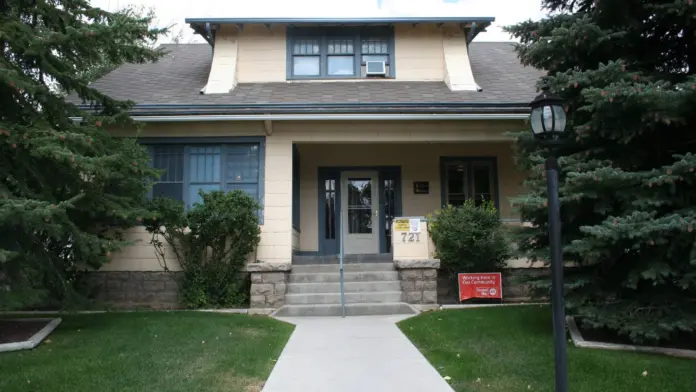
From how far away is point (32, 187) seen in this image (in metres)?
7.18

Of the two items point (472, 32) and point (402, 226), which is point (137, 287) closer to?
point (402, 226)

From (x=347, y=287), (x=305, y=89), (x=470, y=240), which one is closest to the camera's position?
(x=470, y=240)

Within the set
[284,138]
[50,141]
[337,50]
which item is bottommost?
[50,141]

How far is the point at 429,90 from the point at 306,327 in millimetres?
6343

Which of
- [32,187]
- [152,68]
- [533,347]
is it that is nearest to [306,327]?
[533,347]

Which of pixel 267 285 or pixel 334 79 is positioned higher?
pixel 334 79

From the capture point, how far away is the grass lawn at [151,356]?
4.98m

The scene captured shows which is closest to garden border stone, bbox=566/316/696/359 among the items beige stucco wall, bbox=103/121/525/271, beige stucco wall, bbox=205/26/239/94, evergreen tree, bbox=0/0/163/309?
beige stucco wall, bbox=103/121/525/271

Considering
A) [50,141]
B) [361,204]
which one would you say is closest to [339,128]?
[361,204]

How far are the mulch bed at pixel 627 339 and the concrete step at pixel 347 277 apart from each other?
4.01 m

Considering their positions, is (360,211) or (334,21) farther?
(360,211)

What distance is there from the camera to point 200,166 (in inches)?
424

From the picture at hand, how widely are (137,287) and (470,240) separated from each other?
630cm

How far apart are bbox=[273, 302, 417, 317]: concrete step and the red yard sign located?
1107 millimetres
